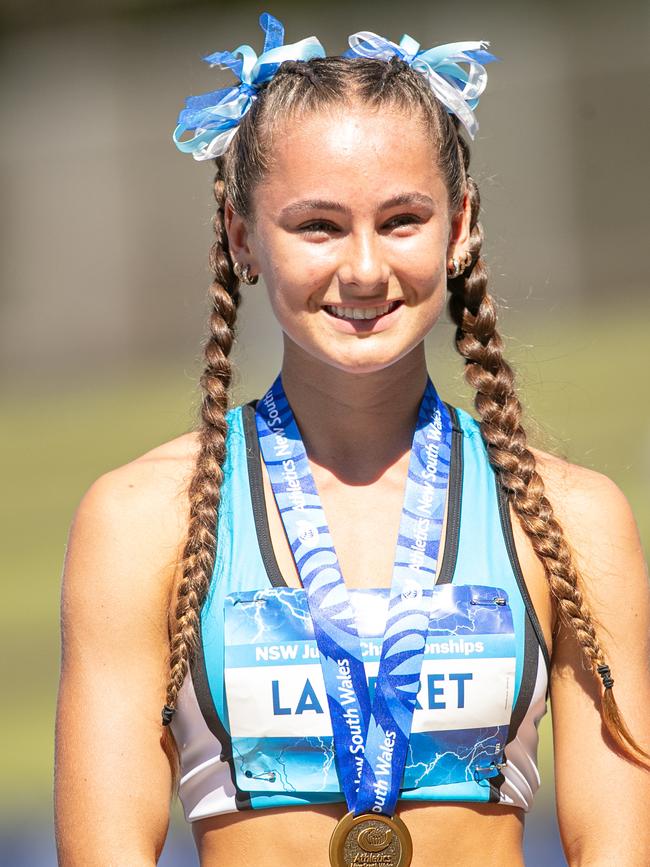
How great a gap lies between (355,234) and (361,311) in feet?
0.45

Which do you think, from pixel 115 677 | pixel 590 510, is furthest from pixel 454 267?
pixel 115 677

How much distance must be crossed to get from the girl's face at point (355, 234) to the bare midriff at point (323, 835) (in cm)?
79

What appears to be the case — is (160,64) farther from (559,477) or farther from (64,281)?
(559,477)

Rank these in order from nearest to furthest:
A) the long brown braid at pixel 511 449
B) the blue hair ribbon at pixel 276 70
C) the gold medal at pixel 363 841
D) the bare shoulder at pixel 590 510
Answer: the gold medal at pixel 363 841 → the long brown braid at pixel 511 449 → the bare shoulder at pixel 590 510 → the blue hair ribbon at pixel 276 70

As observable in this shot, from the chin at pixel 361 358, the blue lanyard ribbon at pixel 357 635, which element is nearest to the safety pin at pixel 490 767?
the blue lanyard ribbon at pixel 357 635

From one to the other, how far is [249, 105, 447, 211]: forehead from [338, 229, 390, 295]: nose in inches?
2.3

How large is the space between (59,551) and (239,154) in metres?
5.99

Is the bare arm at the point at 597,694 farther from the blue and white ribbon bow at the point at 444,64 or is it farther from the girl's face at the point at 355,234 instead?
the blue and white ribbon bow at the point at 444,64

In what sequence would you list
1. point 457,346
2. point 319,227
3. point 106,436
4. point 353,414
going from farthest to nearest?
point 106,436
point 457,346
point 353,414
point 319,227

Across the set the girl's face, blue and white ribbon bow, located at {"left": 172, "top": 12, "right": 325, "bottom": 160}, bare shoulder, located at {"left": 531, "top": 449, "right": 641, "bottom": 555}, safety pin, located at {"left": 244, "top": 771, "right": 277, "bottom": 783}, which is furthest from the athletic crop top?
blue and white ribbon bow, located at {"left": 172, "top": 12, "right": 325, "bottom": 160}

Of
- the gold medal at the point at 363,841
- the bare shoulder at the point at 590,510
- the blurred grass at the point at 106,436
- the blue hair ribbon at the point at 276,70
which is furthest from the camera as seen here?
the blurred grass at the point at 106,436

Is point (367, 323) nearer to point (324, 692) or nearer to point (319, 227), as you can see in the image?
point (319, 227)

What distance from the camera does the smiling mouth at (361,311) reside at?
2.34m

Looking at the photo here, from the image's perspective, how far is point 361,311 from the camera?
2340 mm
